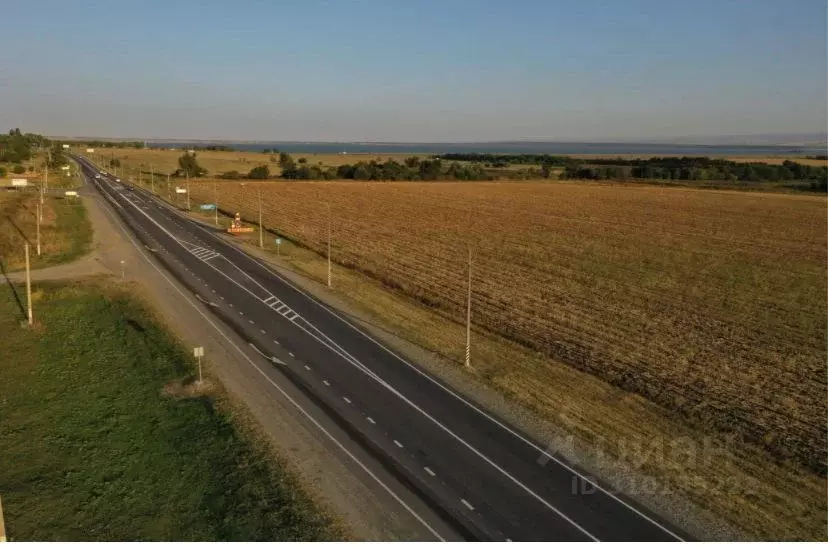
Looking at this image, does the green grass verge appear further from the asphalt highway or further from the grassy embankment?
the grassy embankment

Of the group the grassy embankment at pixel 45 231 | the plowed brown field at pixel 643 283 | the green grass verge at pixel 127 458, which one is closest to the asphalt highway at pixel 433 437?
the green grass verge at pixel 127 458

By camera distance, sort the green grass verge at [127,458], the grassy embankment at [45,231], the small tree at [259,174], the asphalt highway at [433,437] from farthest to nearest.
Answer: the small tree at [259,174] → the grassy embankment at [45,231] → the asphalt highway at [433,437] → the green grass verge at [127,458]

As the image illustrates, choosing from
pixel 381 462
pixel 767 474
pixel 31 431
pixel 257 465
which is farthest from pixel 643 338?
pixel 31 431

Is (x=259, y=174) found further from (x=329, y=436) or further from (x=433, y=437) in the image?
(x=433, y=437)

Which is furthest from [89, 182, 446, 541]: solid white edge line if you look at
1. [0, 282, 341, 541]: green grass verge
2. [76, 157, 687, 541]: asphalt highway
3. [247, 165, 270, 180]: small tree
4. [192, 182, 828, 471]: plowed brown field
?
[247, 165, 270, 180]: small tree

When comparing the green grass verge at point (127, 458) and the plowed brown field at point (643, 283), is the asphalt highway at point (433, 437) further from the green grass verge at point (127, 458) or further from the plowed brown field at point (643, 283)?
the plowed brown field at point (643, 283)

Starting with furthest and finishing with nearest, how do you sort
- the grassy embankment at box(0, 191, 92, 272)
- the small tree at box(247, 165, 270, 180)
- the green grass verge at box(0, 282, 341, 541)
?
1. the small tree at box(247, 165, 270, 180)
2. the grassy embankment at box(0, 191, 92, 272)
3. the green grass verge at box(0, 282, 341, 541)

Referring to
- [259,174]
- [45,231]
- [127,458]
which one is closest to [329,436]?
[127,458]
